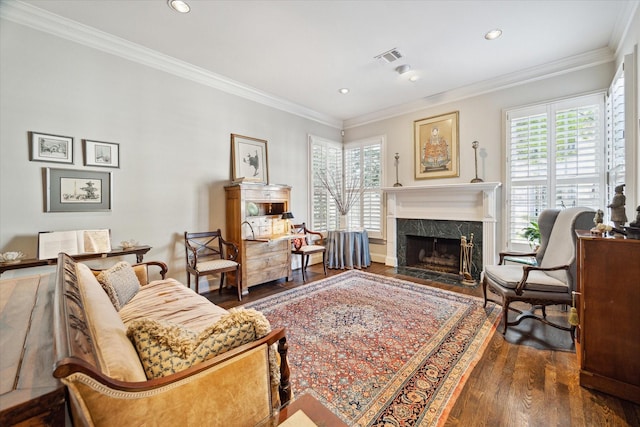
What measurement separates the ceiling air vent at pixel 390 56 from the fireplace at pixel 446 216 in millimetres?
2084

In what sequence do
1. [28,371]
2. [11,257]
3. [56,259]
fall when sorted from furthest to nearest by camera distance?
[56,259], [11,257], [28,371]

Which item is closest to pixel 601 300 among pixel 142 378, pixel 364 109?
pixel 142 378

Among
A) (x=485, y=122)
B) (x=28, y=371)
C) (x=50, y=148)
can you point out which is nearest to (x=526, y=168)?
(x=485, y=122)

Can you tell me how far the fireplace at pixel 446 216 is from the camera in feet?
12.9

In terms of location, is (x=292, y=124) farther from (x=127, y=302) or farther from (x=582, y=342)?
(x=582, y=342)

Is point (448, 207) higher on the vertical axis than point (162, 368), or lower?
higher

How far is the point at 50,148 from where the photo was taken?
8.31ft

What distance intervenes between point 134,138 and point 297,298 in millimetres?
2730

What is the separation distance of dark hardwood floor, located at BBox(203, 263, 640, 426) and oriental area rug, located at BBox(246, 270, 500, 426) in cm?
9

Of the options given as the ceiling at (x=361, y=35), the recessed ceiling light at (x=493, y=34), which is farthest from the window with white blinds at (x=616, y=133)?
the recessed ceiling light at (x=493, y=34)

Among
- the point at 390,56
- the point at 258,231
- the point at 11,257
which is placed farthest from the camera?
the point at 258,231

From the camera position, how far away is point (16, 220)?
7.79 ft

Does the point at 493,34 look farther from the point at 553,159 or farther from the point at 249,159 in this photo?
the point at 249,159

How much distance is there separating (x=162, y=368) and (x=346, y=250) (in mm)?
4089
